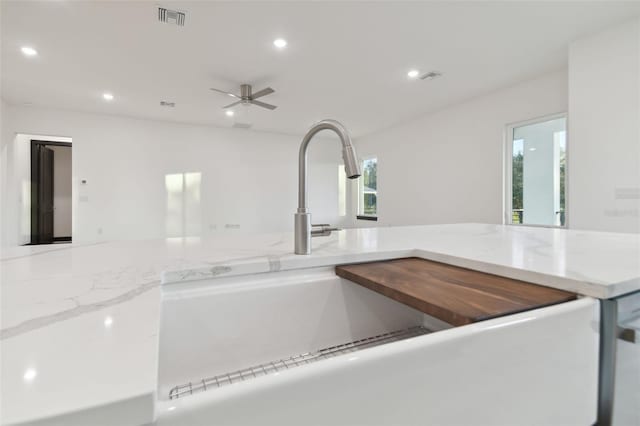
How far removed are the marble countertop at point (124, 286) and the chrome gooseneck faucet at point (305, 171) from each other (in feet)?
0.17

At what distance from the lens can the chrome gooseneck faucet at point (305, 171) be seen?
2.76 ft

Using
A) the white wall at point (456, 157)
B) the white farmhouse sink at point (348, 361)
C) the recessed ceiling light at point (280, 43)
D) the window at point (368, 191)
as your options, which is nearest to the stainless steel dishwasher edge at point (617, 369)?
the white farmhouse sink at point (348, 361)

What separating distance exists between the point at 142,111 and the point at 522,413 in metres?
5.92

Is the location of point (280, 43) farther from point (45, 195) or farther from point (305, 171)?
point (45, 195)

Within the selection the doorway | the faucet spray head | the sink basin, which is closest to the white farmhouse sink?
the sink basin

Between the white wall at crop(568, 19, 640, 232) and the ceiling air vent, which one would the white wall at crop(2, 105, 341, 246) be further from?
the white wall at crop(568, 19, 640, 232)

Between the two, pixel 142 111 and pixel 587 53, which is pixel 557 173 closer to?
pixel 587 53

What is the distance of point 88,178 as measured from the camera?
515cm

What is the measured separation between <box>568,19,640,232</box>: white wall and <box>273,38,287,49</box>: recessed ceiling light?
2779mm

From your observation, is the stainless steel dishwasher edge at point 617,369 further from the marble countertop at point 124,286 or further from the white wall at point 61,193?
the white wall at point 61,193

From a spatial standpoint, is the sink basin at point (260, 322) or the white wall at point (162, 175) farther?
the white wall at point (162, 175)

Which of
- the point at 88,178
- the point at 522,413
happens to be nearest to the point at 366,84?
the point at 522,413

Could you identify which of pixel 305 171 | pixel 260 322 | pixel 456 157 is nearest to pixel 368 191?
pixel 456 157

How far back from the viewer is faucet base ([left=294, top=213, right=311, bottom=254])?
2.97ft
